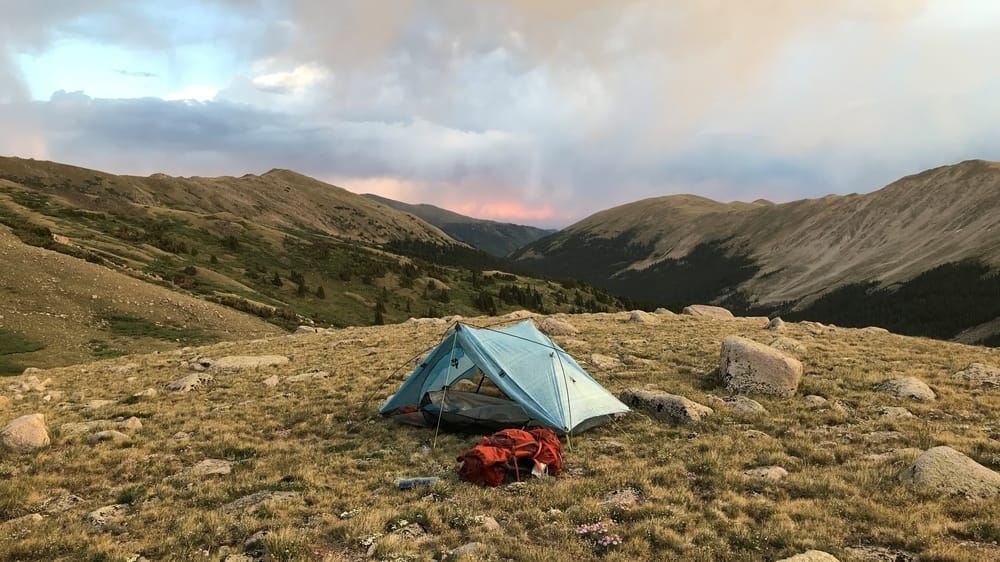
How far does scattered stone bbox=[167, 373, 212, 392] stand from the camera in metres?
22.0

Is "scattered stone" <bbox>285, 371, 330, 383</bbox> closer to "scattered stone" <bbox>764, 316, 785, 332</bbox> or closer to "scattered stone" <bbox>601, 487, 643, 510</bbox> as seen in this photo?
"scattered stone" <bbox>601, 487, 643, 510</bbox>

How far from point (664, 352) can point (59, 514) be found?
24.2m

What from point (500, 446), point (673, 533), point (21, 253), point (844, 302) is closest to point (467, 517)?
point (500, 446)

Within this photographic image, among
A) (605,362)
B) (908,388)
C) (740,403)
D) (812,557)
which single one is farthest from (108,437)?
(908,388)

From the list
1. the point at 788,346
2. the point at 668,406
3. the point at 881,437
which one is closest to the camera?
the point at 881,437

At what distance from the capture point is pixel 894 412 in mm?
15844

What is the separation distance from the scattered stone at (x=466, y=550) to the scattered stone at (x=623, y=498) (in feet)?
10.1

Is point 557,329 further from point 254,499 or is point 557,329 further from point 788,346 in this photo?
point 254,499

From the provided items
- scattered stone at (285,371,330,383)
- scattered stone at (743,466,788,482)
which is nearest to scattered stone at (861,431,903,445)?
scattered stone at (743,466,788,482)

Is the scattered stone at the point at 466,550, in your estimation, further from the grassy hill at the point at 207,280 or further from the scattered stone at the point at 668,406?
the grassy hill at the point at 207,280

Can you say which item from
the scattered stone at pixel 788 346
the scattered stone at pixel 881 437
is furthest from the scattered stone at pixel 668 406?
the scattered stone at pixel 788 346

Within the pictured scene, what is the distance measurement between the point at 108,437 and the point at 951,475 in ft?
73.2

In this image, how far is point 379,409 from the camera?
59.2 ft

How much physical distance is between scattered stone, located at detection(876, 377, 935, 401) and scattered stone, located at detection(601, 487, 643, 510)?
12965 mm
